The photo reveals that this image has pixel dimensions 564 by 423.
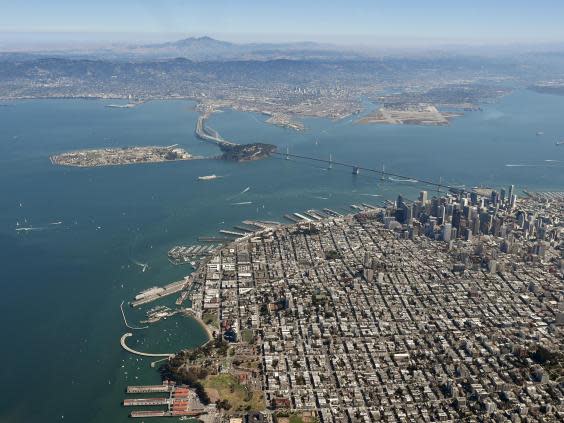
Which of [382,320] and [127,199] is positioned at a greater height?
[127,199]

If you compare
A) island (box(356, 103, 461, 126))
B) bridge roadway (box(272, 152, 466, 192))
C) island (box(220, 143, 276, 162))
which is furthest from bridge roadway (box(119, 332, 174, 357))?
island (box(356, 103, 461, 126))

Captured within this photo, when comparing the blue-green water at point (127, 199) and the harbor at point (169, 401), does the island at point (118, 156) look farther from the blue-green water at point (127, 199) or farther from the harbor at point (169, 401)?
the harbor at point (169, 401)

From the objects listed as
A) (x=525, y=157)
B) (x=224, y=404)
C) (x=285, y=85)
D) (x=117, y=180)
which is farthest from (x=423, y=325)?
(x=285, y=85)

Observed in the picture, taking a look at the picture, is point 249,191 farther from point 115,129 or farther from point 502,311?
point 115,129

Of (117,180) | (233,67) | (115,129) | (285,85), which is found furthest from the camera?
(233,67)

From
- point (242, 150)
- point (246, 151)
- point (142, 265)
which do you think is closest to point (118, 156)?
point (242, 150)

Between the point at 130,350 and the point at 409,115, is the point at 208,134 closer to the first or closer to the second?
the point at 409,115

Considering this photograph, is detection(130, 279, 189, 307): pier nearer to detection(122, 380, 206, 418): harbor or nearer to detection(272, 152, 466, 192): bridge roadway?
detection(122, 380, 206, 418): harbor
